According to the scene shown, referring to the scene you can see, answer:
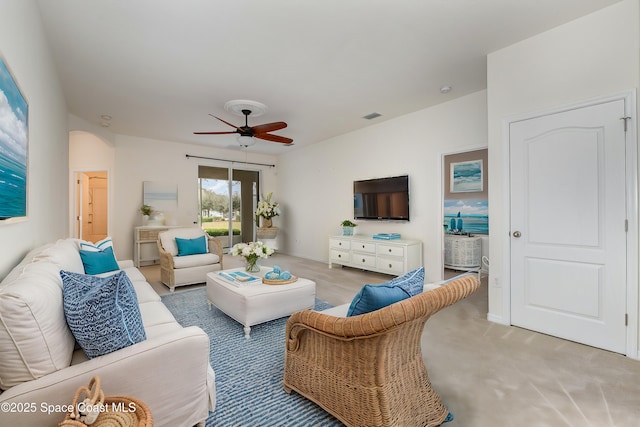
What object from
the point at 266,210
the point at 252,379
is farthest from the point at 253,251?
the point at 266,210

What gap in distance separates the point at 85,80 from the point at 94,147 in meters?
3.32

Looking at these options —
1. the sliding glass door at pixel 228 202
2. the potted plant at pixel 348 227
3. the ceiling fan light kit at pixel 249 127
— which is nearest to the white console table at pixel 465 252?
the potted plant at pixel 348 227

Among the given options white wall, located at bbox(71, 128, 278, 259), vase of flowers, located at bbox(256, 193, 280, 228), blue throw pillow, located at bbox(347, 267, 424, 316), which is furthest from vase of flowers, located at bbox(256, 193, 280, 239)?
blue throw pillow, located at bbox(347, 267, 424, 316)

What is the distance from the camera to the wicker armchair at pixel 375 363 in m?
1.20

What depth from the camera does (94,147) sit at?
6.06 metres

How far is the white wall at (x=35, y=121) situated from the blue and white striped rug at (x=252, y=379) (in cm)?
142

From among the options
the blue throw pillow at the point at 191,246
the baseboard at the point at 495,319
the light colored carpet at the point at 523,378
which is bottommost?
the light colored carpet at the point at 523,378

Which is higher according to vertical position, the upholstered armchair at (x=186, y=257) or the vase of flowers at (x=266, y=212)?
the vase of flowers at (x=266, y=212)

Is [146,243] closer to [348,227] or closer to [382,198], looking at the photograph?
[348,227]

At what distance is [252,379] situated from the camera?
6.34ft

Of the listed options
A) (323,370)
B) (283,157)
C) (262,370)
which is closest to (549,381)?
(323,370)

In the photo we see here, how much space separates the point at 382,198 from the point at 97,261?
158 inches

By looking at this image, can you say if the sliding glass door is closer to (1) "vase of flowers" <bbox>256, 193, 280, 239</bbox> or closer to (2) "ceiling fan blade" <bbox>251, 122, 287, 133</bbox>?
(1) "vase of flowers" <bbox>256, 193, 280, 239</bbox>

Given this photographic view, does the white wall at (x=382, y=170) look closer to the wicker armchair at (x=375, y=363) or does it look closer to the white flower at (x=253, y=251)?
the white flower at (x=253, y=251)
